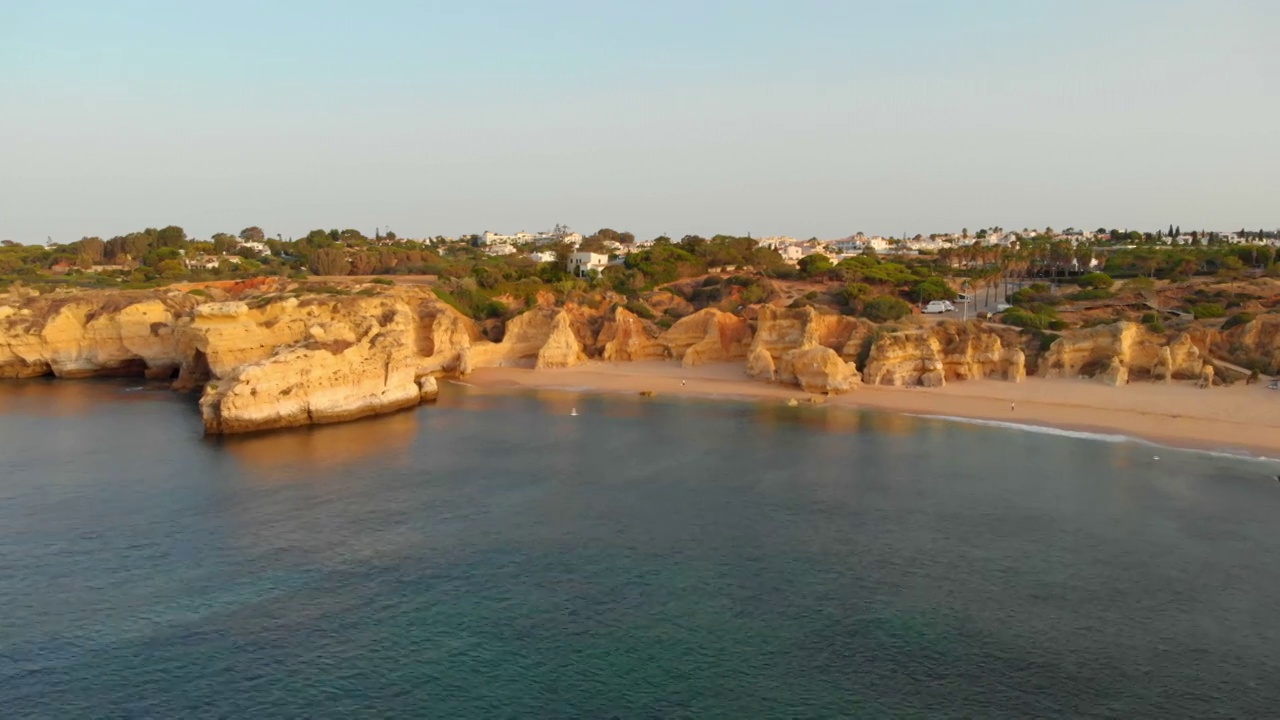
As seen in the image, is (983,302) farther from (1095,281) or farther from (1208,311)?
(1208,311)

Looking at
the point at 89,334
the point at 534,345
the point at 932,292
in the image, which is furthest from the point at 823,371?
the point at 89,334

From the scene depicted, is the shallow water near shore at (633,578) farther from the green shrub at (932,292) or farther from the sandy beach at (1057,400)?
the green shrub at (932,292)

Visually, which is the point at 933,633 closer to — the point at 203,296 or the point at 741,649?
the point at 741,649

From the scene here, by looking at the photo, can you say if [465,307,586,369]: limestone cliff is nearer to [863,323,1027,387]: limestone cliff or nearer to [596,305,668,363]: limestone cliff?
[596,305,668,363]: limestone cliff

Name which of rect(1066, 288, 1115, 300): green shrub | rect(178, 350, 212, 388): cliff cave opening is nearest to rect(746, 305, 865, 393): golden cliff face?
rect(1066, 288, 1115, 300): green shrub

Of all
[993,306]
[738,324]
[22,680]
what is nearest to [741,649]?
[22,680]

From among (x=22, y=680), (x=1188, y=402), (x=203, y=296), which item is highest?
(x=203, y=296)
